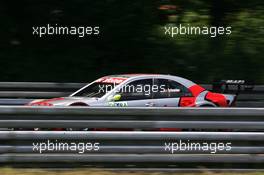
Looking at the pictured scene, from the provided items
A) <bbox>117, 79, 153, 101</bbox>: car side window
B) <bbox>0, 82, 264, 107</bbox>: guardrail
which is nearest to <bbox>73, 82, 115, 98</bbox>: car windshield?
<bbox>117, 79, 153, 101</bbox>: car side window

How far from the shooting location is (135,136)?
26.3ft

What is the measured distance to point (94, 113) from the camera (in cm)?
814

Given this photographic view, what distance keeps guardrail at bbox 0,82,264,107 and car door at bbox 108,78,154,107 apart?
404 cm

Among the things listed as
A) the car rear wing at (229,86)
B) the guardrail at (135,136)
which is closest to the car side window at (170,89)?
the car rear wing at (229,86)

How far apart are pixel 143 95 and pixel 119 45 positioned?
7.33 m

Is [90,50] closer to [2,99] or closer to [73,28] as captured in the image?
[73,28]

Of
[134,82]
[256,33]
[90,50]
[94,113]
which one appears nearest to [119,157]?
[94,113]

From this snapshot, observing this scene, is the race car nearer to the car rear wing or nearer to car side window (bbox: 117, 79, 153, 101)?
car side window (bbox: 117, 79, 153, 101)

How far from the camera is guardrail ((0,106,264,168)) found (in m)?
7.99

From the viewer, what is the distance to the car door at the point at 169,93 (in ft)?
43.2

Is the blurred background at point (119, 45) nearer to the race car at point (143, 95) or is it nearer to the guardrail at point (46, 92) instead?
the guardrail at point (46, 92)

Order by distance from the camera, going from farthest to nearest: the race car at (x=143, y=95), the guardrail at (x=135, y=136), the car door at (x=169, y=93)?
1. the car door at (x=169, y=93)
2. the race car at (x=143, y=95)
3. the guardrail at (x=135, y=136)

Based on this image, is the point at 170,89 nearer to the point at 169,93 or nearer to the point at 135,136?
the point at 169,93

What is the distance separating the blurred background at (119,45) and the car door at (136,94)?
20.1 ft
